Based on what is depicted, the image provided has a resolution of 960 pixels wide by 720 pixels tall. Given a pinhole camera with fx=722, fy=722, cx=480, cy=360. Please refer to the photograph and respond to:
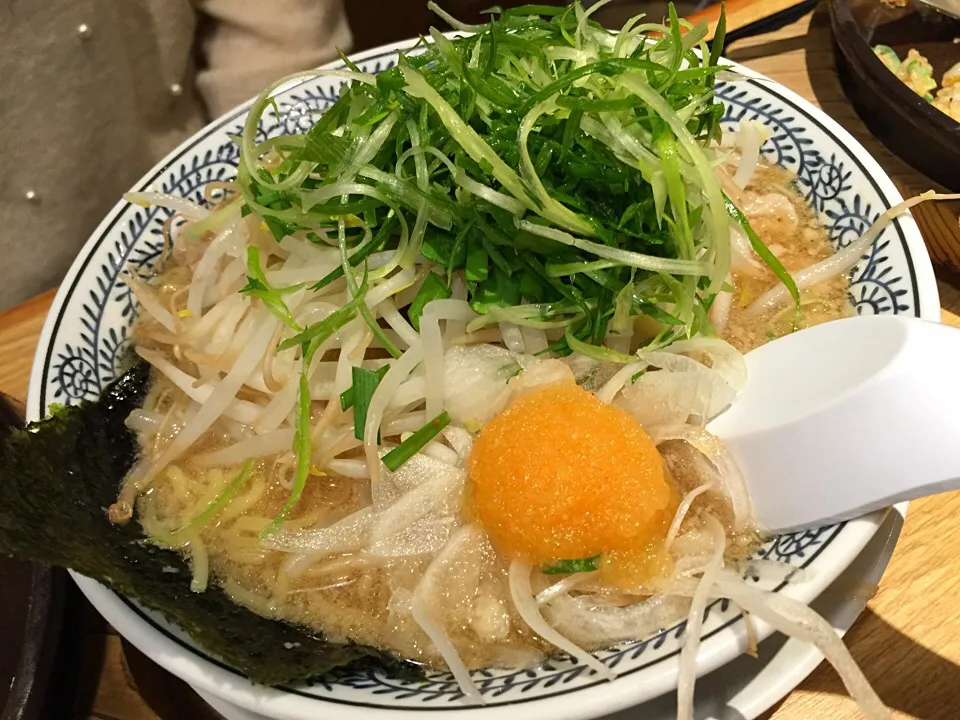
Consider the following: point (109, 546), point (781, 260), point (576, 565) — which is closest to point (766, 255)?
point (781, 260)

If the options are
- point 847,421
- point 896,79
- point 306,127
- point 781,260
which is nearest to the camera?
point 847,421

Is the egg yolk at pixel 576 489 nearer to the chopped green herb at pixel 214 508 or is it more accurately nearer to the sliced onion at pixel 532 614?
the sliced onion at pixel 532 614

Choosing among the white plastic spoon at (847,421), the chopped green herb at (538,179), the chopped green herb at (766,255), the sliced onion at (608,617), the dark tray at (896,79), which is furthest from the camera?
the dark tray at (896,79)

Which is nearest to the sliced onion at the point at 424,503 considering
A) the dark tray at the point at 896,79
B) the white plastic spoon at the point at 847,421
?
the white plastic spoon at the point at 847,421

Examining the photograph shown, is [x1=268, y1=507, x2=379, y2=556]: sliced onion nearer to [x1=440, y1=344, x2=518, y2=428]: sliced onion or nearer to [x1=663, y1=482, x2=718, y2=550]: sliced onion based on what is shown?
[x1=440, y1=344, x2=518, y2=428]: sliced onion

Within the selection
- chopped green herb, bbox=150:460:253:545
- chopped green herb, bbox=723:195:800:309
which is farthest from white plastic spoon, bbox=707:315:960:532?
chopped green herb, bbox=150:460:253:545

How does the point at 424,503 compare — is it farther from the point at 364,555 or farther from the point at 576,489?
the point at 576,489
